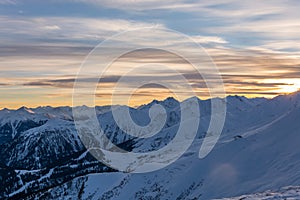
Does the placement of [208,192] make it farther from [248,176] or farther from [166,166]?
[166,166]

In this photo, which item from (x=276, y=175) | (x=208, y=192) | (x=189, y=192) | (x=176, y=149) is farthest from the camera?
(x=176, y=149)

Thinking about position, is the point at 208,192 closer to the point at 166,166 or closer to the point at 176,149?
the point at 166,166


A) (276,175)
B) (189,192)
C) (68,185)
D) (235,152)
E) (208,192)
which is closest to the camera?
(276,175)

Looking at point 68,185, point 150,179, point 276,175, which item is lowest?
point 68,185

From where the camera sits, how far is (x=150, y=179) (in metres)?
128

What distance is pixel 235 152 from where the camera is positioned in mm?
122562

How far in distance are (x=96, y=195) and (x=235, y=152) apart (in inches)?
1725

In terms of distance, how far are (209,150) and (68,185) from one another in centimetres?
5640

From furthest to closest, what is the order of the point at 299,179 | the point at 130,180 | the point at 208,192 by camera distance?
the point at 130,180 → the point at 208,192 → the point at 299,179

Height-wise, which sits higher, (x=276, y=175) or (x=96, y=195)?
(x=276, y=175)

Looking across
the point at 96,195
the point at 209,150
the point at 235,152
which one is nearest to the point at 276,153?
the point at 235,152

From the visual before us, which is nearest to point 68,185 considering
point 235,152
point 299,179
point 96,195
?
point 96,195

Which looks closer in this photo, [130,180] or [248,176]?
[248,176]

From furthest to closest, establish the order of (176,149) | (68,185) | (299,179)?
1. (176,149)
2. (68,185)
3. (299,179)
